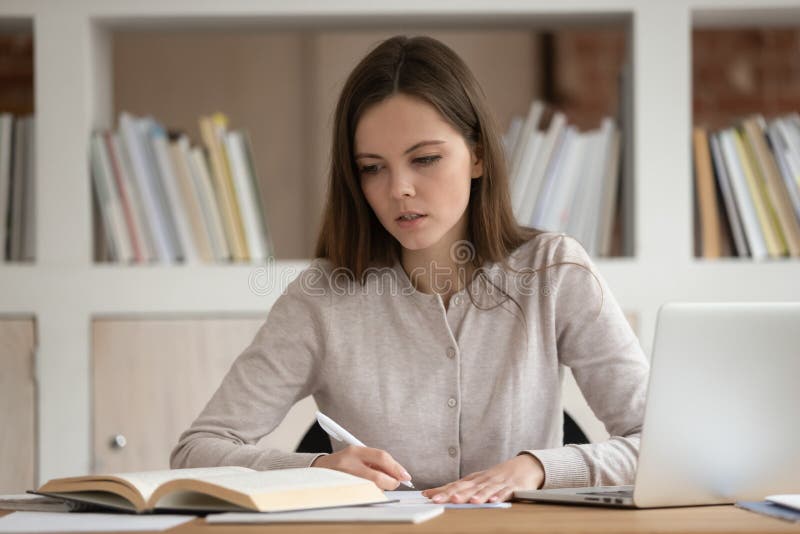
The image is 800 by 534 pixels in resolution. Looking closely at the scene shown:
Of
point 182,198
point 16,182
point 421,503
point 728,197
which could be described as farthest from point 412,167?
point 16,182

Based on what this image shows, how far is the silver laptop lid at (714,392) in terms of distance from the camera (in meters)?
1.16

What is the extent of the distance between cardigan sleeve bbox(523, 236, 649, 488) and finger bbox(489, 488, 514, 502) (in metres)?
0.28

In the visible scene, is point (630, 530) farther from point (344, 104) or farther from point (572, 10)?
point (572, 10)

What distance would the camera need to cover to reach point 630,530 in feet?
3.35

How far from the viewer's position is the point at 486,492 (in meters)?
1.27

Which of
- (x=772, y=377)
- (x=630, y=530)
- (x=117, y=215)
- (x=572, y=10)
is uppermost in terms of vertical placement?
(x=572, y=10)

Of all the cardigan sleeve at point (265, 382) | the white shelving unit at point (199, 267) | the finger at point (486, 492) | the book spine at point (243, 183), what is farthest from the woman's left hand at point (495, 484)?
the book spine at point (243, 183)

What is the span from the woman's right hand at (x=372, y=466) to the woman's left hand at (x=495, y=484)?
4 cm

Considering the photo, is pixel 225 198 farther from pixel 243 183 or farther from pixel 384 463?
pixel 384 463

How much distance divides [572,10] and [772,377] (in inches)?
52.3

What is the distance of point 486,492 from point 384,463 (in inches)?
5.4

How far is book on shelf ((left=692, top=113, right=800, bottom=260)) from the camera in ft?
7.70

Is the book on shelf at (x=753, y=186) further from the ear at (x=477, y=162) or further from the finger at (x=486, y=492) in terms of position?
the finger at (x=486, y=492)

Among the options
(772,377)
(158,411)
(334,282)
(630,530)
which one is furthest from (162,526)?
(158,411)
